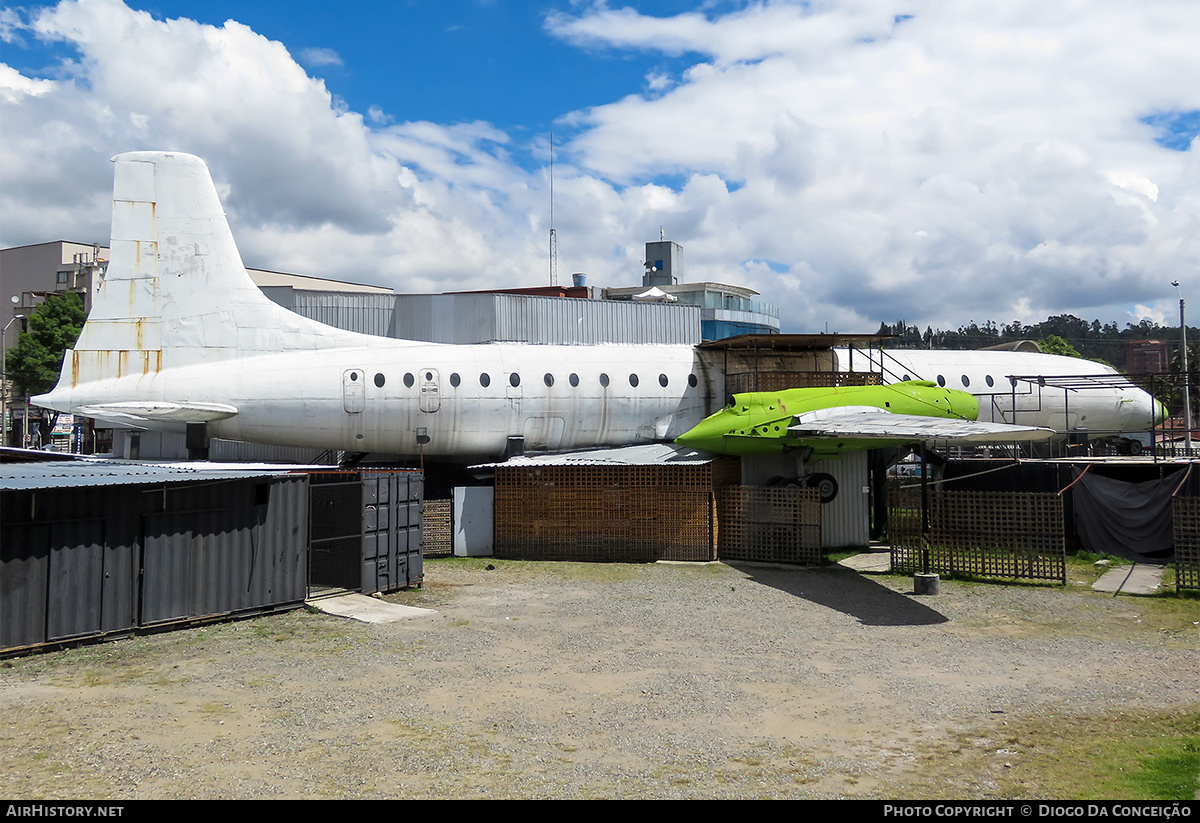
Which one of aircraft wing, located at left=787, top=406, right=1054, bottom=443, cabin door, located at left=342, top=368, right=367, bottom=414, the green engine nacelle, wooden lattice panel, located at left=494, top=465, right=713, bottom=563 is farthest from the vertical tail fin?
aircraft wing, located at left=787, top=406, right=1054, bottom=443

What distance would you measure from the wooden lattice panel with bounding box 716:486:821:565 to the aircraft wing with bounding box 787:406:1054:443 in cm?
180

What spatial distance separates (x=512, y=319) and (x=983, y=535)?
21423mm

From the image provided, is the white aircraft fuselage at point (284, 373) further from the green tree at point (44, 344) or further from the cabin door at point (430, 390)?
the green tree at point (44, 344)

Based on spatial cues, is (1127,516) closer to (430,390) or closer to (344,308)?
(430,390)

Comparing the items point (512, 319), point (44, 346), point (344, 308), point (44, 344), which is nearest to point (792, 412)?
point (512, 319)

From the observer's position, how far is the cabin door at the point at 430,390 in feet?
79.6

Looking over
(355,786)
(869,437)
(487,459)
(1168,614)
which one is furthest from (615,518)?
(355,786)

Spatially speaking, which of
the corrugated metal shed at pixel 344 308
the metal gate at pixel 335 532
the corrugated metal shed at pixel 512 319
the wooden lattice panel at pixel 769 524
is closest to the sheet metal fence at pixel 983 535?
the wooden lattice panel at pixel 769 524

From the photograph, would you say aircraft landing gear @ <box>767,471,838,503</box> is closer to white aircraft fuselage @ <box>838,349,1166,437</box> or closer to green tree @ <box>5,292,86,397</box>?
white aircraft fuselage @ <box>838,349,1166,437</box>

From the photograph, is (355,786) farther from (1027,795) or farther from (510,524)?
(510,524)

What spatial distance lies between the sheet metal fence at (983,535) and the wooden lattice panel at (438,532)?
39.6 feet

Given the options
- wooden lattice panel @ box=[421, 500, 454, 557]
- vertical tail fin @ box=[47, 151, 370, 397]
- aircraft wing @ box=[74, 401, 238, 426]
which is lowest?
wooden lattice panel @ box=[421, 500, 454, 557]

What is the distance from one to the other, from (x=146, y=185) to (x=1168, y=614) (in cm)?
2640

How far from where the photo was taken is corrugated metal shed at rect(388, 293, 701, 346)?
1347 inches
